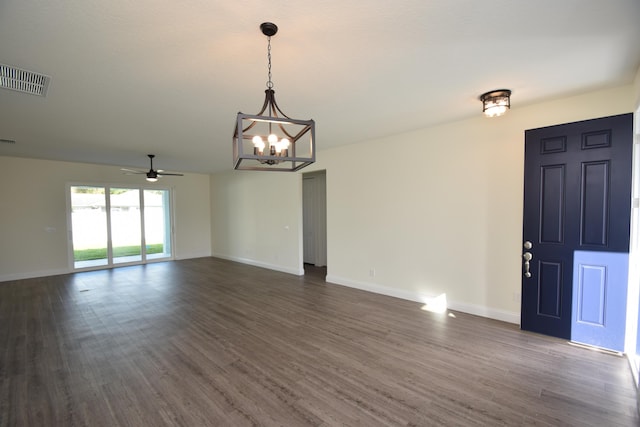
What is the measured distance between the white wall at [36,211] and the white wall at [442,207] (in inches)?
216

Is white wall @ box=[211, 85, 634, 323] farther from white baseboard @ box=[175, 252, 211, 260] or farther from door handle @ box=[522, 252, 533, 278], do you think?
white baseboard @ box=[175, 252, 211, 260]

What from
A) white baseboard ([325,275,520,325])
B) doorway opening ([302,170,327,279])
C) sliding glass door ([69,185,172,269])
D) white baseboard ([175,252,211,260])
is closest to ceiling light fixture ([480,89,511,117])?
white baseboard ([325,275,520,325])

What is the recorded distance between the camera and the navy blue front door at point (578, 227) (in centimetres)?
273

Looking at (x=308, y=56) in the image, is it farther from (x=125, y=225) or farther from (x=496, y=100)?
(x=125, y=225)

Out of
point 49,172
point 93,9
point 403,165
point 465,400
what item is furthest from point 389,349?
point 49,172

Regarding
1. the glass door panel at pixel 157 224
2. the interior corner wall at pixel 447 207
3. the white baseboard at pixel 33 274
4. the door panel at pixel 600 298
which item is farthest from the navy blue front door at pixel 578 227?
the white baseboard at pixel 33 274

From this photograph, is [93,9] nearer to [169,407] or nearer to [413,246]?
[169,407]

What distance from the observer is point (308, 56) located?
7.10 feet

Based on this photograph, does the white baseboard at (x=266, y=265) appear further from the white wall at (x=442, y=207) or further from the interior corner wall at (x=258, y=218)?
the white wall at (x=442, y=207)

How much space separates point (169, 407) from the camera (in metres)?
2.09

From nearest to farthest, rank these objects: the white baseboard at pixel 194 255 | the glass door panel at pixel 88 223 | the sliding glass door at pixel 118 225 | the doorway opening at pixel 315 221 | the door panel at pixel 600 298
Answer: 1. the door panel at pixel 600 298
2. the glass door panel at pixel 88 223
3. the sliding glass door at pixel 118 225
4. the doorway opening at pixel 315 221
5. the white baseboard at pixel 194 255

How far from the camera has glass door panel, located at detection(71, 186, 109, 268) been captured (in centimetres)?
684

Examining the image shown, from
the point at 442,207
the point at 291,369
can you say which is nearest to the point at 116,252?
the point at 291,369

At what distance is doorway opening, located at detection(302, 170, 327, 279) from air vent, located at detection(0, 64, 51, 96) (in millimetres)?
5131
